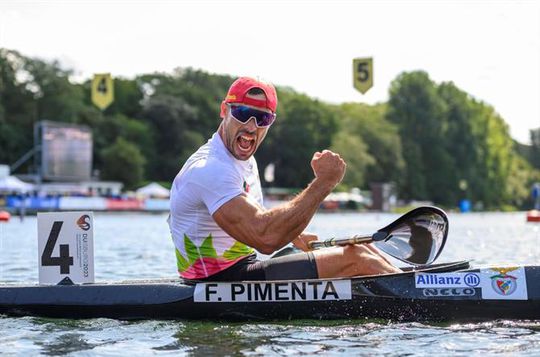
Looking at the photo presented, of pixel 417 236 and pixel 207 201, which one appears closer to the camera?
pixel 207 201

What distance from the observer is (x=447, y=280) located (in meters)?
7.60

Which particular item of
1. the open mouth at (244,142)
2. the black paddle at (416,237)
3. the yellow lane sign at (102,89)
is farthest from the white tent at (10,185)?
the open mouth at (244,142)

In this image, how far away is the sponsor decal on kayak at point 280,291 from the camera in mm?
7453

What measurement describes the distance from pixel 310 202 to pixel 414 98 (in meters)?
112

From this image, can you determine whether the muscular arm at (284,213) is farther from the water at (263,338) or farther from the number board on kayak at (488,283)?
the number board on kayak at (488,283)

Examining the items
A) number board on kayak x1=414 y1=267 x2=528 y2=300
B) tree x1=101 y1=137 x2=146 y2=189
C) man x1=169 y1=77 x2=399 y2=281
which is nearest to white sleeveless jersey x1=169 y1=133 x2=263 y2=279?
man x1=169 y1=77 x2=399 y2=281

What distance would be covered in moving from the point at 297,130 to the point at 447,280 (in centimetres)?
9283

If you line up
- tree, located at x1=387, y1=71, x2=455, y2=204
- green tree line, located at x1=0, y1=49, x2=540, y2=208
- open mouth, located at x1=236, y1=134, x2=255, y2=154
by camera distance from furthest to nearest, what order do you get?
tree, located at x1=387, y1=71, x2=455, y2=204, green tree line, located at x1=0, y1=49, x2=540, y2=208, open mouth, located at x1=236, y1=134, x2=255, y2=154

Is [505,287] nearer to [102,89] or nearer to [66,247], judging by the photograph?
[66,247]

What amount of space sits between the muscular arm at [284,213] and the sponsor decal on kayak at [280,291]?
841mm

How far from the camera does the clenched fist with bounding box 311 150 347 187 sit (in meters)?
6.58

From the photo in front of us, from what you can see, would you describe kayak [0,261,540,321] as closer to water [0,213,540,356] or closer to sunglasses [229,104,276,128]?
water [0,213,540,356]

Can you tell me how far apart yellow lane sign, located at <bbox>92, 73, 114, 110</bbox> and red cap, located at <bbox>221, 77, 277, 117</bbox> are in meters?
37.9

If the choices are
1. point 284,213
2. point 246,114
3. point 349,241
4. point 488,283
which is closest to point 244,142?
point 246,114
